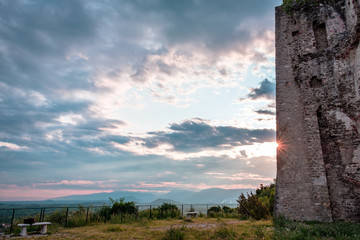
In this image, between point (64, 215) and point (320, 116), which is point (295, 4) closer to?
point (320, 116)

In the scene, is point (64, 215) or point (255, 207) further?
point (255, 207)

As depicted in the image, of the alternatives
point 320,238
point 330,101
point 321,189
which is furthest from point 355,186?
point 320,238

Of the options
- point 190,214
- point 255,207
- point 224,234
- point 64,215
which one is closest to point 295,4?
point 255,207

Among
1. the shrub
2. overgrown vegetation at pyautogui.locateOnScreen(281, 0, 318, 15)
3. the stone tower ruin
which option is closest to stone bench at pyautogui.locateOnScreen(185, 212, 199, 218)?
the stone tower ruin

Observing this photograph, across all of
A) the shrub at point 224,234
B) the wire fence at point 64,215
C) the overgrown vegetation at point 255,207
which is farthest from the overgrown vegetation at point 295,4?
the wire fence at point 64,215

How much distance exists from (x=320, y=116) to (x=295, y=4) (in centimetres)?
839

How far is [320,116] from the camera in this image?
1374 cm

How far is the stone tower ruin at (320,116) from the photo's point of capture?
12180 mm

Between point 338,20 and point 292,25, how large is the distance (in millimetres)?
2702

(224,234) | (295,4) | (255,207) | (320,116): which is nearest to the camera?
(224,234)

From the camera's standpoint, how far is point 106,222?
14.5 metres

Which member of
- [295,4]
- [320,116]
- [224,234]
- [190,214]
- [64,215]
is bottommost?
[190,214]

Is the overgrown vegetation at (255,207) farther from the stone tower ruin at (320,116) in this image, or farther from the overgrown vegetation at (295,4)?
the overgrown vegetation at (295,4)

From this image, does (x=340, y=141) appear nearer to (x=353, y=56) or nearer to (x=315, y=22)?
(x=353, y=56)
